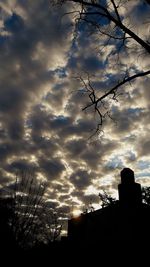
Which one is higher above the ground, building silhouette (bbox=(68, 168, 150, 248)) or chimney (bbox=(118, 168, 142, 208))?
chimney (bbox=(118, 168, 142, 208))

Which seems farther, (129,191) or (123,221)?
(129,191)

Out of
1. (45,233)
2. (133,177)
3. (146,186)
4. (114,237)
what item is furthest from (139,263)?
(45,233)

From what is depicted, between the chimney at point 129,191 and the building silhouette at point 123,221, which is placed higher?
the chimney at point 129,191

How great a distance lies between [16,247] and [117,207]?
26.0ft

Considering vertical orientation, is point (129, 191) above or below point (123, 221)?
above

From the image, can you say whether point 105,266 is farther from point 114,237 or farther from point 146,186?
point 146,186

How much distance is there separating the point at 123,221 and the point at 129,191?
143 centimetres

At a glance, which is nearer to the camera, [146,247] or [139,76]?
[139,76]

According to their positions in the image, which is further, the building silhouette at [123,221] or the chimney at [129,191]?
the chimney at [129,191]

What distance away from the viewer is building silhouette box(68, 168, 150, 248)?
1352 cm

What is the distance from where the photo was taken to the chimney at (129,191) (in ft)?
48.1

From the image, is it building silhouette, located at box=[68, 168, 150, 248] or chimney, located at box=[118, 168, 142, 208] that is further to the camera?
chimney, located at box=[118, 168, 142, 208]

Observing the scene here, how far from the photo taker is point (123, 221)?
14188 mm

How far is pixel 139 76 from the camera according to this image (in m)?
10.8
